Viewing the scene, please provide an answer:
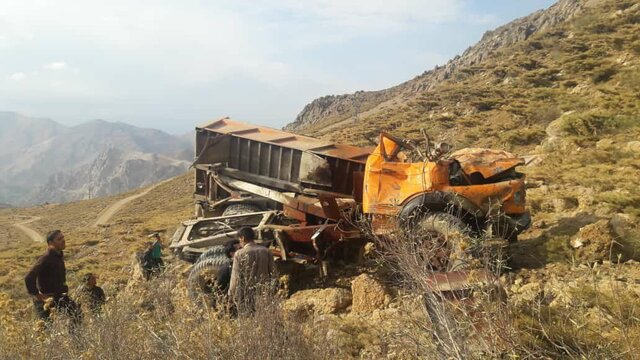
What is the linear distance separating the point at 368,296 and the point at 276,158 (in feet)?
14.2

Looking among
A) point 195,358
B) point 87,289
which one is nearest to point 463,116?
point 87,289

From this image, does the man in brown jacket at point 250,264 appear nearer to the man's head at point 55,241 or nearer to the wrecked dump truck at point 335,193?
the wrecked dump truck at point 335,193

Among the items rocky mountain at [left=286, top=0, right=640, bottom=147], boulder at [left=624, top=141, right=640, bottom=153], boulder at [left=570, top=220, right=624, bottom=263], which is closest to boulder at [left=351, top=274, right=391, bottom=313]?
boulder at [left=570, top=220, right=624, bottom=263]

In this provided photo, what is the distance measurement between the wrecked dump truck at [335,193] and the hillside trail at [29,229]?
26.8 meters

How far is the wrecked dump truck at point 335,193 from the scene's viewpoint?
6.14m

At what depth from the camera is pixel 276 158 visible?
31.1 ft

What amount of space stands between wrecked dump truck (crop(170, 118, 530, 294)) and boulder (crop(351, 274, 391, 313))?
616mm

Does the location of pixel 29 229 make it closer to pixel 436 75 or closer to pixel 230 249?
pixel 230 249

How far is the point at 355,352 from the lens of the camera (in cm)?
466

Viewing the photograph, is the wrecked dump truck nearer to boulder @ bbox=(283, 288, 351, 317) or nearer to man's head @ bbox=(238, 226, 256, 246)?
boulder @ bbox=(283, 288, 351, 317)

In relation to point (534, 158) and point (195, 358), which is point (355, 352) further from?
point (534, 158)

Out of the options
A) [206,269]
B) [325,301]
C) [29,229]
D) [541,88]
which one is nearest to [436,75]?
[541,88]

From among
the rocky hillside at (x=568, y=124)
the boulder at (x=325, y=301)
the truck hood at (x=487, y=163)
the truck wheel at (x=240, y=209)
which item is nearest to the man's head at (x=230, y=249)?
the boulder at (x=325, y=301)

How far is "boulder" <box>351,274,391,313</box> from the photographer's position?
5.73 metres
